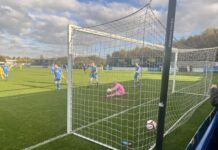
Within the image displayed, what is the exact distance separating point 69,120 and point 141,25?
2969 mm

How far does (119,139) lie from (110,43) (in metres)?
2.28

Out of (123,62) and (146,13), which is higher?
(146,13)

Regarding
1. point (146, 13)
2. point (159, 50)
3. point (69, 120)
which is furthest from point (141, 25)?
point (69, 120)

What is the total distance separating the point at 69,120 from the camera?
4891 mm

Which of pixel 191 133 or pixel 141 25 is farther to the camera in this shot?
pixel 191 133

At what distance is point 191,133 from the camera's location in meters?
4.83

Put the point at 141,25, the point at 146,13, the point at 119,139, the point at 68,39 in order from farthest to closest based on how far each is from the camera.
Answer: the point at 68,39, the point at 119,139, the point at 141,25, the point at 146,13

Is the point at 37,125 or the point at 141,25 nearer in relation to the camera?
the point at 141,25

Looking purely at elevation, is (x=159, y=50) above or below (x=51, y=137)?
above

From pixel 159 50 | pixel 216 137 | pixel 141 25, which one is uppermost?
pixel 141 25

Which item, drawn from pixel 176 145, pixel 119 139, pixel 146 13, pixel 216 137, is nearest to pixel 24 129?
pixel 119 139

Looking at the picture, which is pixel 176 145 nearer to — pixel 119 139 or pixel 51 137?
pixel 119 139

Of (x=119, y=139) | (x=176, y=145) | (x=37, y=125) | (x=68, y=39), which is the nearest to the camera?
(x=176, y=145)

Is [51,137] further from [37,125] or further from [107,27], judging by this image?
[107,27]
